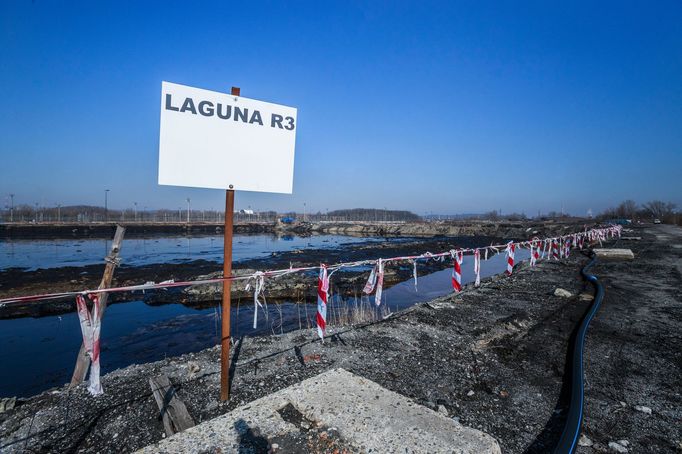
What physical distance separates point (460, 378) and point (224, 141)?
15.7 ft

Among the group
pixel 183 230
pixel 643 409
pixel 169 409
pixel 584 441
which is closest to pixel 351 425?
pixel 169 409

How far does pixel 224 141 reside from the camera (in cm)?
390

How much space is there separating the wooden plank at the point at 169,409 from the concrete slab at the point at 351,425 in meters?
0.97

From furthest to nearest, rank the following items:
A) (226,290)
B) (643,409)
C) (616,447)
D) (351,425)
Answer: (643,409) → (226,290) → (616,447) → (351,425)

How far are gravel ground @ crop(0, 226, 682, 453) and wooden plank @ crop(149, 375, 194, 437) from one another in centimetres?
16

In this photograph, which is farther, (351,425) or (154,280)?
(154,280)

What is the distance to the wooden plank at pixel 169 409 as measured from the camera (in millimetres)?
3600

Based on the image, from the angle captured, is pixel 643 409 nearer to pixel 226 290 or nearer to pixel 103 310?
pixel 226 290

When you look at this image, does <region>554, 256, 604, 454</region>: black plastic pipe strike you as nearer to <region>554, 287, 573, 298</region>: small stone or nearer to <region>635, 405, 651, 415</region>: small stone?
<region>635, 405, 651, 415</region>: small stone

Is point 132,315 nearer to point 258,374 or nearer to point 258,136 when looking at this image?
point 258,374

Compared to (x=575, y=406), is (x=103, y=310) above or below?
above

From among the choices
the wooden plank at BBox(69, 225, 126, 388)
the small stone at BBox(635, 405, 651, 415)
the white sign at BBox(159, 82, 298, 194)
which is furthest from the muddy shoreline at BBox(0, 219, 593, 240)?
the wooden plank at BBox(69, 225, 126, 388)

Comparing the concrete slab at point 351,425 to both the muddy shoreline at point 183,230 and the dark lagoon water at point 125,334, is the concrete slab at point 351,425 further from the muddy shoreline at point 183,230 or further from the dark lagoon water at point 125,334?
the muddy shoreline at point 183,230

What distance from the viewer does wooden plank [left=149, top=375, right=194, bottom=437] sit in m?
3.60
